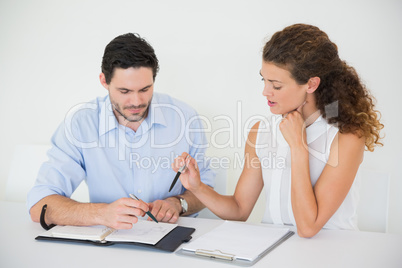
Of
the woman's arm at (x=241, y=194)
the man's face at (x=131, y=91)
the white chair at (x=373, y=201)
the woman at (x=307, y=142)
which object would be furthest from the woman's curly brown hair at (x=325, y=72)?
the man's face at (x=131, y=91)

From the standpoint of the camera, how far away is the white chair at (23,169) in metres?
2.41

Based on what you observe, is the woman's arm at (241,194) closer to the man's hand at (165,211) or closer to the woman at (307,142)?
the woman at (307,142)

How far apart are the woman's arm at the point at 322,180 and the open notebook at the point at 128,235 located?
42 cm

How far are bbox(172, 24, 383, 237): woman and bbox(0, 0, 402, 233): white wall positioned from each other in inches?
19.7

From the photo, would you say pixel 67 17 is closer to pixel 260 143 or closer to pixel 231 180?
pixel 231 180

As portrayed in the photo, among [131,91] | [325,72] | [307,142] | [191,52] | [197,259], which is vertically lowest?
[197,259]

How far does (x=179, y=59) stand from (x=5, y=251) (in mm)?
1597

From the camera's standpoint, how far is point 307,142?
1826 mm

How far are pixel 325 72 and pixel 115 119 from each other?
3.26 ft

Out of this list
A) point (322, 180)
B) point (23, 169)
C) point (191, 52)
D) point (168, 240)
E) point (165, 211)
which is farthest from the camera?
point (191, 52)

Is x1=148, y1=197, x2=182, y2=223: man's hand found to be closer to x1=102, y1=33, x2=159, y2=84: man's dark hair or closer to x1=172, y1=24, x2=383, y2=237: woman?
x1=172, y1=24, x2=383, y2=237: woman

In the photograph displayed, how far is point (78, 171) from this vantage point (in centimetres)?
203

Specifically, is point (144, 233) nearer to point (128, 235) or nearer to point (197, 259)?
point (128, 235)

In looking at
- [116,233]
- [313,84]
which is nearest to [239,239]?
[116,233]
